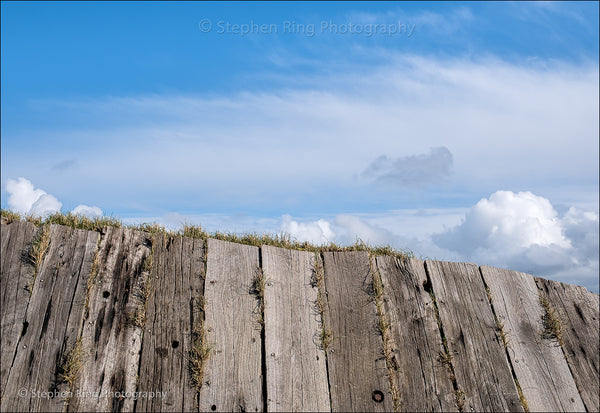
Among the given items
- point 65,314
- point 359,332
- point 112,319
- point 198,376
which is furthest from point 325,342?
point 65,314

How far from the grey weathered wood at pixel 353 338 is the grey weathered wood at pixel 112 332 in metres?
1.99

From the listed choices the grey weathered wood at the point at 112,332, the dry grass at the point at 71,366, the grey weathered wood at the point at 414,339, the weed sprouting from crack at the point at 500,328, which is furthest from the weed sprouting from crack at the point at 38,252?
the weed sprouting from crack at the point at 500,328

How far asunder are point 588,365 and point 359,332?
283 cm

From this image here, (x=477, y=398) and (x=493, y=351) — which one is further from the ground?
(x=493, y=351)

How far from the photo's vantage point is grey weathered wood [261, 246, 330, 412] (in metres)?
4.38

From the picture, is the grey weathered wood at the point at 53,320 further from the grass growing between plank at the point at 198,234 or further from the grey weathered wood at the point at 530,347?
the grey weathered wood at the point at 530,347

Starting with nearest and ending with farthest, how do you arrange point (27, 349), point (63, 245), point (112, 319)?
point (27, 349) < point (112, 319) < point (63, 245)

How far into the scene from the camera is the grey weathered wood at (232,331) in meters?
4.27

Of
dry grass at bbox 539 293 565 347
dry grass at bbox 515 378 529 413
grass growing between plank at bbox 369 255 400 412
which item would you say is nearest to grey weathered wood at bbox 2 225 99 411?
grass growing between plank at bbox 369 255 400 412

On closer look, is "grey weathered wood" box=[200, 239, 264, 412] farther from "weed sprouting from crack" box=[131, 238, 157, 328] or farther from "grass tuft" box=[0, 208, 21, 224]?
"grass tuft" box=[0, 208, 21, 224]

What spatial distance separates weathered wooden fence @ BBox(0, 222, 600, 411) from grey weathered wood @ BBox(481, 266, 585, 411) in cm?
2

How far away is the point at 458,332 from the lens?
16.9ft

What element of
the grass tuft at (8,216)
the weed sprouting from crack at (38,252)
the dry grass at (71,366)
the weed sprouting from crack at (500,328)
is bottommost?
the dry grass at (71,366)

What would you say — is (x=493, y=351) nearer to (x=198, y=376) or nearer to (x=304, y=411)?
(x=304, y=411)
